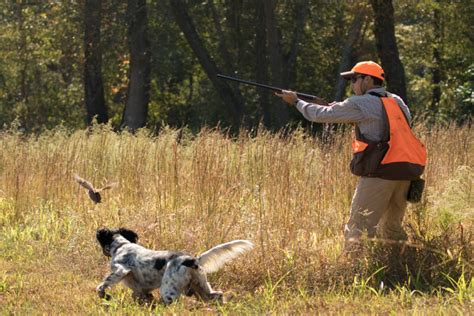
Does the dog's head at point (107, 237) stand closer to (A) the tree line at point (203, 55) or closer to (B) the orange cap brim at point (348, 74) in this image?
(B) the orange cap brim at point (348, 74)

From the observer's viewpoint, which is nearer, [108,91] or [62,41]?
[62,41]

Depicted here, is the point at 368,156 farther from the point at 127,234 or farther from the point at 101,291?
the point at 101,291

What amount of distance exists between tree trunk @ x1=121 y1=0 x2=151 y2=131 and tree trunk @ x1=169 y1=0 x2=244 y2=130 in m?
1.36

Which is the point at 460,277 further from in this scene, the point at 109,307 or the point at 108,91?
the point at 108,91

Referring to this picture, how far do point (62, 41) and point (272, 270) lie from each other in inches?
1037

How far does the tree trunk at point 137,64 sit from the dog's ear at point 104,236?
21895 millimetres

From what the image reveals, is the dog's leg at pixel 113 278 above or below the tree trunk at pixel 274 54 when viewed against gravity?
below

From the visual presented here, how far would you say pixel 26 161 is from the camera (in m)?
12.5

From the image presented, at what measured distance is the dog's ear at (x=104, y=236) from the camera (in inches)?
314

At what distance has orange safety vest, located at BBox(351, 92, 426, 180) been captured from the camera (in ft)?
26.1

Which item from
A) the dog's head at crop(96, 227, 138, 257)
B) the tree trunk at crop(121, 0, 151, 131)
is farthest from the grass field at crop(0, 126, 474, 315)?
the tree trunk at crop(121, 0, 151, 131)

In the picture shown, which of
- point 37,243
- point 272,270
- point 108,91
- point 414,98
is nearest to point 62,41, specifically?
point 108,91

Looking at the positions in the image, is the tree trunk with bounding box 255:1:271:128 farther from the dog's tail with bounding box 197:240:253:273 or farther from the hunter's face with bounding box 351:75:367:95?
the dog's tail with bounding box 197:240:253:273

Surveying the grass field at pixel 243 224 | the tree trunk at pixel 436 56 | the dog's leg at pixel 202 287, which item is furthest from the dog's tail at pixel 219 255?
the tree trunk at pixel 436 56
